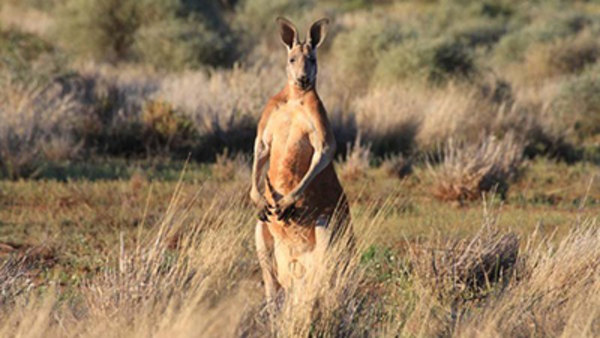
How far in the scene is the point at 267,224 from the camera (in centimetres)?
574

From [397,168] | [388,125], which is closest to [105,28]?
[388,125]

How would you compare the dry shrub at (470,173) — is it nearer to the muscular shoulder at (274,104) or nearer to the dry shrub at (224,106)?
the dry shrub at (224,106)

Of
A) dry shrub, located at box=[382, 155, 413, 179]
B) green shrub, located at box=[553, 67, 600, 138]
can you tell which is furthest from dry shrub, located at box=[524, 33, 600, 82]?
dry shrub, located at box=[382, 155, 413, 179]

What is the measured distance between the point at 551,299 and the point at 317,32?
2.20 m

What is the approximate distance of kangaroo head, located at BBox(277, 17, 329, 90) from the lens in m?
5.60

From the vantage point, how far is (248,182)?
7.21 meters

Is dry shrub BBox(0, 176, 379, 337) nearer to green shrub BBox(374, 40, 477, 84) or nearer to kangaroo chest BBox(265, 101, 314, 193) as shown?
kangaroo chest BBox(265, 101, 314, 193)

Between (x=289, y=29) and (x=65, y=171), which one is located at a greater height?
(x=289, y=29)

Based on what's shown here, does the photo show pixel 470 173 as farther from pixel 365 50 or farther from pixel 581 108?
pixel 365 50

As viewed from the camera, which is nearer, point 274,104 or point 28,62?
point 274,104

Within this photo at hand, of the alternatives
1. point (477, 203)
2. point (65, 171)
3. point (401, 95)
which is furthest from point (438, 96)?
point (65, 171)

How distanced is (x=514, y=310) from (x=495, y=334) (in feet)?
1.73

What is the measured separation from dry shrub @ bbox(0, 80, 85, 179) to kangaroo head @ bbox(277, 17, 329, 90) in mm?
7112

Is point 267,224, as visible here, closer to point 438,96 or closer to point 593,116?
point 438,96
